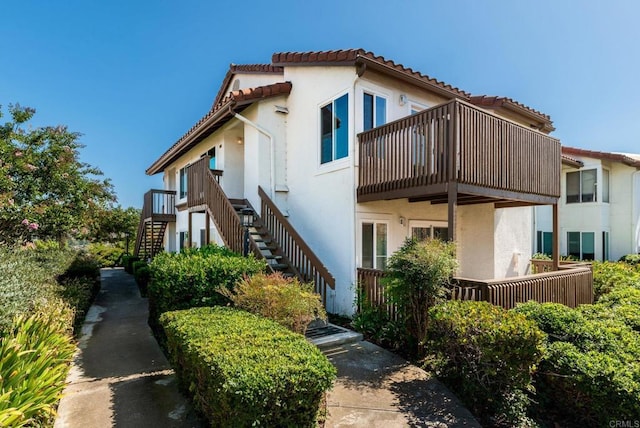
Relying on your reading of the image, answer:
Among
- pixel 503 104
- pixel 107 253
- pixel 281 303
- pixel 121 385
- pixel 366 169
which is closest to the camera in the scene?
pixel 121 385

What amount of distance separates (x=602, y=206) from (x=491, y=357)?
61.6 feet

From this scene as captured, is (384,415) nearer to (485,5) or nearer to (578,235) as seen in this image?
(485,5)

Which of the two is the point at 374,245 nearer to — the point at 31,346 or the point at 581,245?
the point at 31,346

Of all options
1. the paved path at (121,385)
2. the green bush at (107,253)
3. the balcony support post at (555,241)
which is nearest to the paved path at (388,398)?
the paved path at (121,385)

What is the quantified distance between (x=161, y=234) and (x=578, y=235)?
24.0 m

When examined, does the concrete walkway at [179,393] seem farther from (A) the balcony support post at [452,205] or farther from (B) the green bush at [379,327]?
(A) the balcony support post at [452,205]

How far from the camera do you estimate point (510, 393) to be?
427 centimetres

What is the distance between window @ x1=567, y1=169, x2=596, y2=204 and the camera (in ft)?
59.1

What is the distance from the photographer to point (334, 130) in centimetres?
929

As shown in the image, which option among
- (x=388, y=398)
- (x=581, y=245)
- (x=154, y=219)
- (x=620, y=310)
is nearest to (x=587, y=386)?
(x=388, y=398)

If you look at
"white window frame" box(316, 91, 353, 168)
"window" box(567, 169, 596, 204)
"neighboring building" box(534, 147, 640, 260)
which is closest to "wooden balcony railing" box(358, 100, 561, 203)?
"white window frame" box(316, 91, 353, 168)

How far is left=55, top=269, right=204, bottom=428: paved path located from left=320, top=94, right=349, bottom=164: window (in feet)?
20.7

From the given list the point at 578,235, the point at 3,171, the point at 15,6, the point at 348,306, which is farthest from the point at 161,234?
the point at 578,235

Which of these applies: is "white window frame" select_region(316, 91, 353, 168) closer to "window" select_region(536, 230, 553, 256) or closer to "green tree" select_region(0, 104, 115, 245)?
"green tree" select_region(0, 104, 115, 245)
